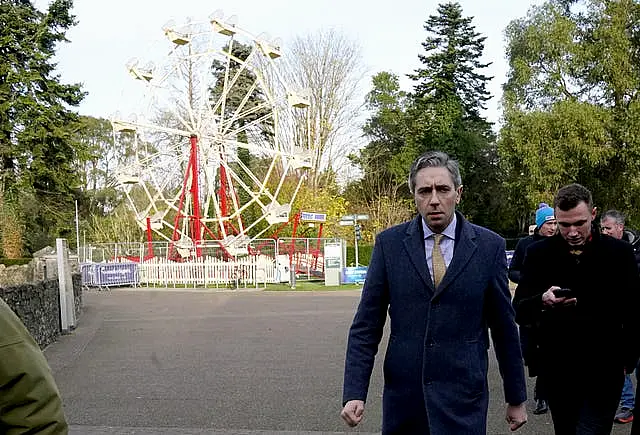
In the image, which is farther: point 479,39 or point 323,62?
point 479,39

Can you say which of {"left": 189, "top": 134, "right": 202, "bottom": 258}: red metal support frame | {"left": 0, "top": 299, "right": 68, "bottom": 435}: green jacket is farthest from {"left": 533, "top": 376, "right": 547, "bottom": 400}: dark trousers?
{"left": 189, "top": 134, "right": 202, "bottom": 258}: red metal support frame

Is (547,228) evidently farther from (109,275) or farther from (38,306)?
(109,275)

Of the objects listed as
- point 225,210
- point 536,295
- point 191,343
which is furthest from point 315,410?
point 225,210

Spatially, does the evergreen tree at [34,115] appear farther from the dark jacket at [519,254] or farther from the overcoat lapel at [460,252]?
the overcoat lapel at [460,252]

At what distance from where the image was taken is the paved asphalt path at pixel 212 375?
23.7 feet

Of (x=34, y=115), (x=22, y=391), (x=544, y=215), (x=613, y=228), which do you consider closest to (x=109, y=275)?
(x=34, y=115)

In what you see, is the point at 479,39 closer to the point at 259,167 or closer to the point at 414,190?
the point at 259,167

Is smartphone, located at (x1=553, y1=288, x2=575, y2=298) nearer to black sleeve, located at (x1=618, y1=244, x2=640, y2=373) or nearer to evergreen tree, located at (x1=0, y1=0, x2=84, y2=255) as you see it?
black sleeve, located at (x1=618, y1=244, x2=640, y2=373)

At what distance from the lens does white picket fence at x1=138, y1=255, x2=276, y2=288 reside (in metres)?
31.4

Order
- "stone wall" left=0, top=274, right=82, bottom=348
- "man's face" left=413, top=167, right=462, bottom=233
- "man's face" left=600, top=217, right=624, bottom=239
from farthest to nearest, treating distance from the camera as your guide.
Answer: "stone wall" left=0, top=274, right=82, bottom=348
"man's face" left=600, top=217, right=624, bottom=239
"man's face" left=413, top=167, right=462, bottom=233

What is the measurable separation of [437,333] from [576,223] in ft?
4.29

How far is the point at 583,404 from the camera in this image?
4.16 m

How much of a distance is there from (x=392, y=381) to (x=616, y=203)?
119ft

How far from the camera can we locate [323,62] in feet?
148
